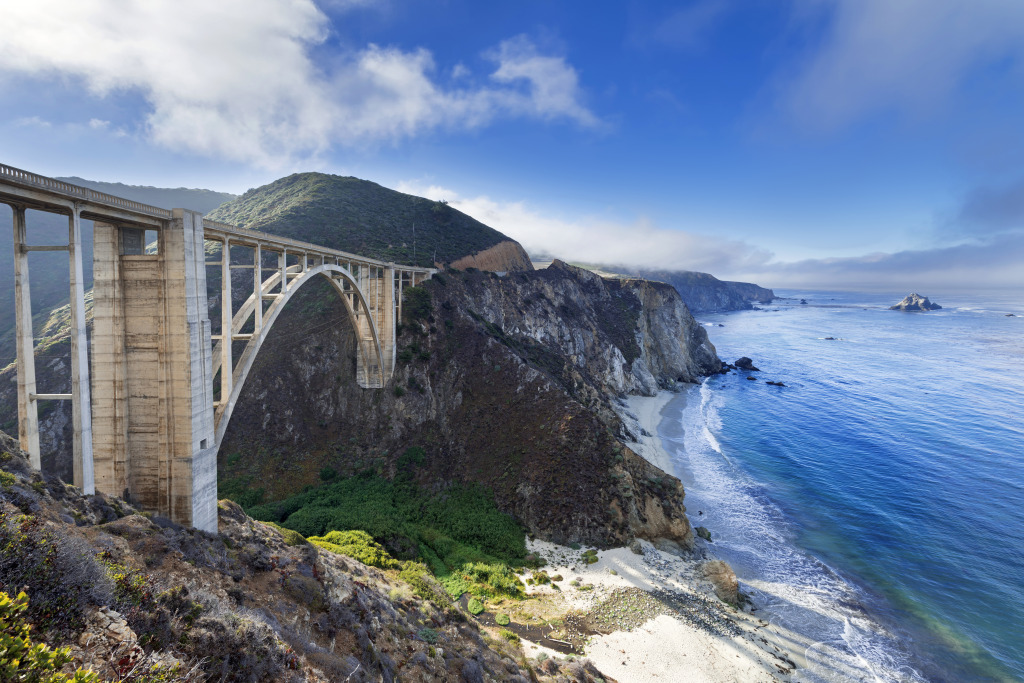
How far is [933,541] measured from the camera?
2319 centimetres

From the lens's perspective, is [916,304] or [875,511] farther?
[916,304]

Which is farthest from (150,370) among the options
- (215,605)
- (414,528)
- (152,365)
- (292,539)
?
(414,528)

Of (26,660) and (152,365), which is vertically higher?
(152,365)

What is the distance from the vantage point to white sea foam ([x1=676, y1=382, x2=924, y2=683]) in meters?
15.5

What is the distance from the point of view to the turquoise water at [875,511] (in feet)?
55.7

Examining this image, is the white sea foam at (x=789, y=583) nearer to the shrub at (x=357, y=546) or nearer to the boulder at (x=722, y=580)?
the boulder at (x=722, y=580)

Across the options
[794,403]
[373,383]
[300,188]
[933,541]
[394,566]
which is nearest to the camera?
[394,566]

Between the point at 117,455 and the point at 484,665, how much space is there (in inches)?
429

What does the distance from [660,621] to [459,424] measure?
16.9 m

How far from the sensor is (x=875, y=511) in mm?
25875

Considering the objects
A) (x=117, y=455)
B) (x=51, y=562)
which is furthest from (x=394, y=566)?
(x=51, y=562)

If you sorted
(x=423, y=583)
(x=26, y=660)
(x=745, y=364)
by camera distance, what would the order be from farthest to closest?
(x=745, y=364)
(x=423, y=583)
(x=26, y=660)

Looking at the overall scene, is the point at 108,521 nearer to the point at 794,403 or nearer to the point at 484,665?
the point at 484,665

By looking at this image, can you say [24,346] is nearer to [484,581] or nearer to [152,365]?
[152,365]
